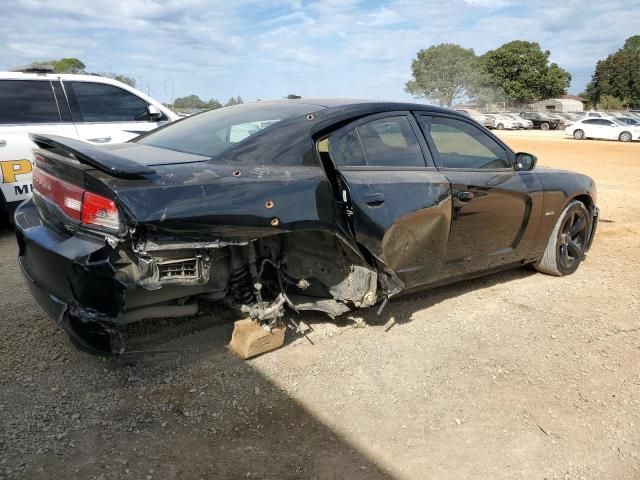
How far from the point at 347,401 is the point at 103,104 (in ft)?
17.1

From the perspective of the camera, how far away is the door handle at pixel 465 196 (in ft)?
12.2

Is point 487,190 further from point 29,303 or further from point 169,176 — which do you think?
point 29,303

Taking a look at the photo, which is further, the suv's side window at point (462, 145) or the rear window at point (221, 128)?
the suv's side window at point (462, 145)

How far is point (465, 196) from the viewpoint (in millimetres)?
3744

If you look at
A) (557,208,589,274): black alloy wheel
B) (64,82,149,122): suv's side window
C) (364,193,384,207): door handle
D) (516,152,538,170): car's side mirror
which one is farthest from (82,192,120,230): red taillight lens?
(64,82,149,122): suv's side window

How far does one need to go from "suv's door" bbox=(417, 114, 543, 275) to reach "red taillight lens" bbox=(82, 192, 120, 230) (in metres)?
2.21

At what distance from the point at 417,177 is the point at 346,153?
54 centimetres

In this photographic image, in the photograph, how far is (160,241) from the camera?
2480mm

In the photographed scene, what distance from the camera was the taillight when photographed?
8.08 ft

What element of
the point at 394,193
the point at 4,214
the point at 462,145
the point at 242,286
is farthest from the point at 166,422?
the point at 4,214

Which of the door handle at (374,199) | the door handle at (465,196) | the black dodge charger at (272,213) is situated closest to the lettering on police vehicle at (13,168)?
the black dodge charger at (272,213)

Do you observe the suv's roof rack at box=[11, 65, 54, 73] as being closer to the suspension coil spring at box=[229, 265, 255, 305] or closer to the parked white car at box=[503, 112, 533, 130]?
the suspension coil spring at box=[229, 265, 255, 305]

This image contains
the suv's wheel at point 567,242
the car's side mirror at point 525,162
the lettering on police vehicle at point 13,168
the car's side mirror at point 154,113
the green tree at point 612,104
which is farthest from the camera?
the green tree at point 612,104

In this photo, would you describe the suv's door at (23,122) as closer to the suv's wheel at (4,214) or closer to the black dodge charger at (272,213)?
the suv's wheel at (4,214)
